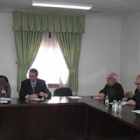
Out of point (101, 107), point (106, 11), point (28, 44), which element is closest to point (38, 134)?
point (101, 107)

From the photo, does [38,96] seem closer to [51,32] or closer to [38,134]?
[38,134]

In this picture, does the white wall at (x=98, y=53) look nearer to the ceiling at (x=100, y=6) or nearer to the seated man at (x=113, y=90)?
the ceiling at (x=100, y=6)

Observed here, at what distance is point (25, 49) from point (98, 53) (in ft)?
6.74

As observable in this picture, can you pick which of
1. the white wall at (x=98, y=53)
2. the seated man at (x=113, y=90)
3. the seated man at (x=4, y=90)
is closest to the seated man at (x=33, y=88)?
the seated man at (x=4, y=90)

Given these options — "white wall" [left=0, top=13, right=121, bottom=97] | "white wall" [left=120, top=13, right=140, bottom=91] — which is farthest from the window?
"white wall" [left=120, top=13, right=140, bottom=91]

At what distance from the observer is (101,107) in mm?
3430

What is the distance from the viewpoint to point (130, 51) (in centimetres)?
587

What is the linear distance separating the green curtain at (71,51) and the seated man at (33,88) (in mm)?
1611

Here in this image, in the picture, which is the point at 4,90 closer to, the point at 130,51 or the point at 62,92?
the point at 62,92

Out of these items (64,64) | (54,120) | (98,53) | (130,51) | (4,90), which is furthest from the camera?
(98,53)

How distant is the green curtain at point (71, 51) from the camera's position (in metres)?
5.84

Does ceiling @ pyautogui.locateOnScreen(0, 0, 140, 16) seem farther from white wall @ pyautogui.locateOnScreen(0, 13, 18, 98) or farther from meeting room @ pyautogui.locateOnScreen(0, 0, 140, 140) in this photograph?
white wall @ pyautogui.locateOnScreen(0, 13, 18, 98)

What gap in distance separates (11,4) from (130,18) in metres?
3.08

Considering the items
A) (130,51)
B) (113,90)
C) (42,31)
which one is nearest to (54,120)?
(113,90)
